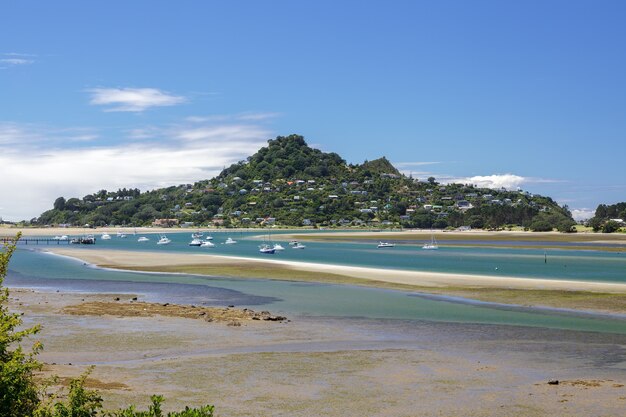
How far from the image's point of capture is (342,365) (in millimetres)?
25719

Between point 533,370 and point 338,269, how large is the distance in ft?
159

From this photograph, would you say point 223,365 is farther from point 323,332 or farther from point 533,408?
point 533,408

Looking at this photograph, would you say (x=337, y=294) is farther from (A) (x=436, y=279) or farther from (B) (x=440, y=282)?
(A) (x=436, y=279)

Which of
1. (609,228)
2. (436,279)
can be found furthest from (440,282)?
(609,228)

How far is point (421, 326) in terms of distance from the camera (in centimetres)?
3538

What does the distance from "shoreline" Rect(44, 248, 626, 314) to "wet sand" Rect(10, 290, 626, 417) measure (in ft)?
41.0

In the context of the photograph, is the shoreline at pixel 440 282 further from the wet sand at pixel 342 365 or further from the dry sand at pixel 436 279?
the wet sand at pixel 342 365

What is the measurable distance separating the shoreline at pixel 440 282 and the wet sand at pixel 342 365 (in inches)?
493

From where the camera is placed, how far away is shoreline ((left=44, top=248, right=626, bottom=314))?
45312 mm

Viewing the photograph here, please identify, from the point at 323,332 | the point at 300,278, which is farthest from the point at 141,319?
the point at 300,278

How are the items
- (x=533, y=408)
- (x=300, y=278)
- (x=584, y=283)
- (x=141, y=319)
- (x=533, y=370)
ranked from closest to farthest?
1. (x=533, y=408)
2. (x=533, y=370)
3. (x=141, y=319)
4. (x=584, y=283)
5. (x=300, y=278)

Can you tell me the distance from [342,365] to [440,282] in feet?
110

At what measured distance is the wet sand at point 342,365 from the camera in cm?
2036

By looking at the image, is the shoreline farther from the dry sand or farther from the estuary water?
the estuary water
